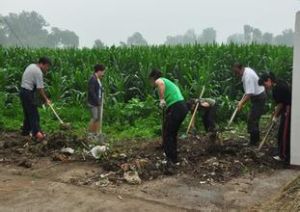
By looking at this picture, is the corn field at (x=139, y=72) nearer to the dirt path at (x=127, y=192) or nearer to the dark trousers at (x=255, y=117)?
the dark trousers at (x=255, y=117)

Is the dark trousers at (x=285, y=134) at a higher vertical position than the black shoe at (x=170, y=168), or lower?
higher

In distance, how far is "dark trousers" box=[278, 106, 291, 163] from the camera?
955cm

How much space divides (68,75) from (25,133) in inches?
232

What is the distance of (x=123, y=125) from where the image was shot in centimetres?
1363

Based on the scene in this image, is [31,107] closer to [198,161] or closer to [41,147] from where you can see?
[41,147]

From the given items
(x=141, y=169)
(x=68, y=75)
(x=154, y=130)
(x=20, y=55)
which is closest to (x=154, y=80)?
(x=141, y=169)

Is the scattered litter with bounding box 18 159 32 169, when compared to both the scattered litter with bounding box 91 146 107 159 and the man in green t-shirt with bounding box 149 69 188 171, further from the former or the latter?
the man in green t-shirt with bounding box 149 69 188 171

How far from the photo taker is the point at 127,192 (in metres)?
8.01

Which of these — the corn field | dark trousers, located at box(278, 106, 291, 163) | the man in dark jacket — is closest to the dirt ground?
dark trousers, located at box(278, 106, 291, 163)

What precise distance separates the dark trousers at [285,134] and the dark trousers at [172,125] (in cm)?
182

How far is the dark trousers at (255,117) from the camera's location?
10.8 metres

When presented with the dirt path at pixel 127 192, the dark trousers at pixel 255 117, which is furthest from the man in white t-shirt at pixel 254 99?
the dirt path at pixel 127 192

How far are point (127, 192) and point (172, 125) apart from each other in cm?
165

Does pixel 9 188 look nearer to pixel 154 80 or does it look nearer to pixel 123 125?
pixel 154 80
